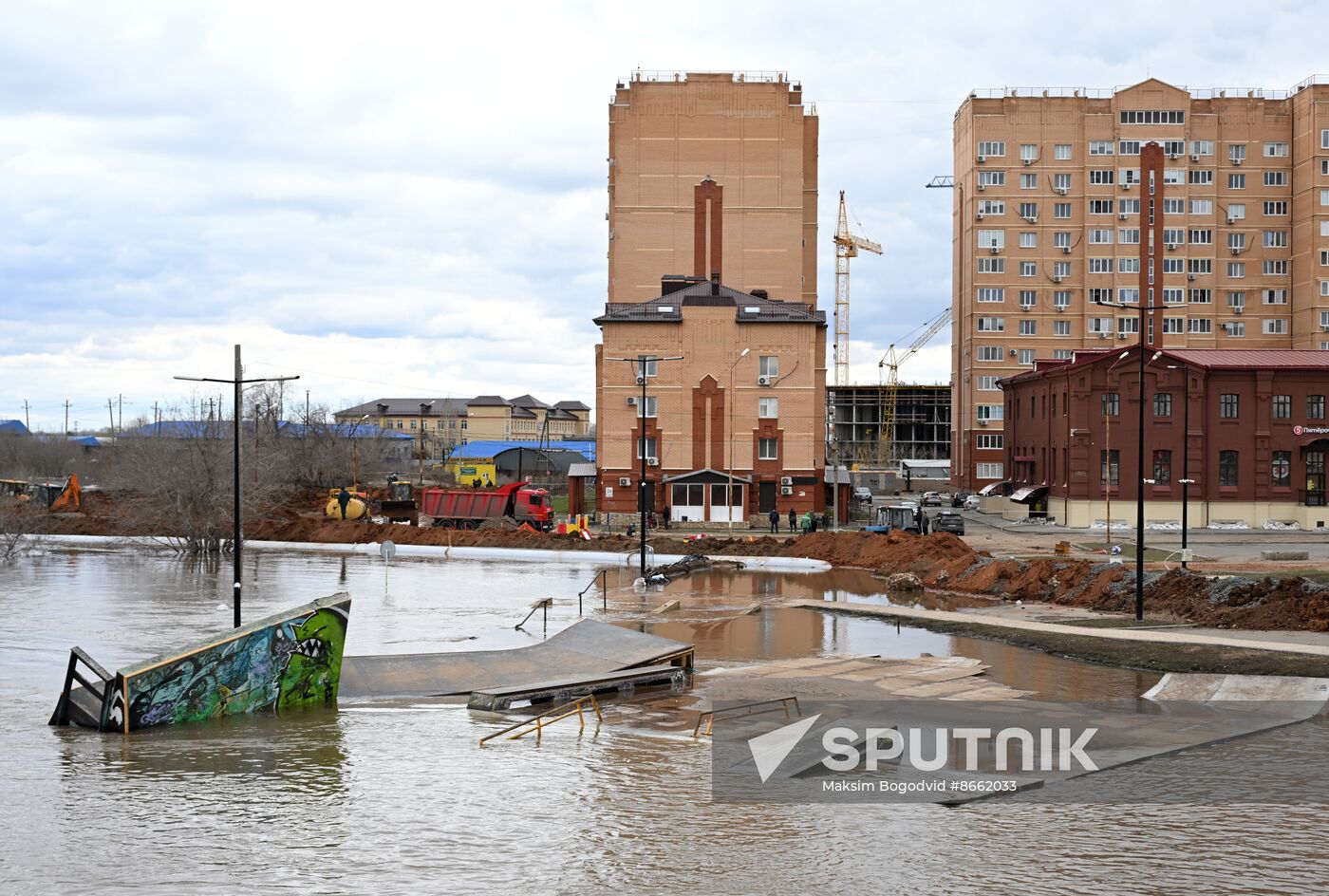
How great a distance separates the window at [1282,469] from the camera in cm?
7275

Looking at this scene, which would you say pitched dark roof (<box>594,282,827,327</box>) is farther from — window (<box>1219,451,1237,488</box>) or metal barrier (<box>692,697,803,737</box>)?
metal barrier (<box>692,697,803,737</box>)

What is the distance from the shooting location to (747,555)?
187 ft

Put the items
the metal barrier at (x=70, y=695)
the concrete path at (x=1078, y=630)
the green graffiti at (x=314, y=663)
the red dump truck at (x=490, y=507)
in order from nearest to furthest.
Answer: the metal barrier at (x=70, y=695) < the green graffiti at (x=314, y=663) < the concrete path at (x=1078, y=630) < the red dump truck at (x=490, y=507)

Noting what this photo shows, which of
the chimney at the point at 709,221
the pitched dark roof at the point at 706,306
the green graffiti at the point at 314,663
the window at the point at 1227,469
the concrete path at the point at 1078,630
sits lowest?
the concrete path at the point at 1078,630

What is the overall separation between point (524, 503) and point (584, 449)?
3472 inches

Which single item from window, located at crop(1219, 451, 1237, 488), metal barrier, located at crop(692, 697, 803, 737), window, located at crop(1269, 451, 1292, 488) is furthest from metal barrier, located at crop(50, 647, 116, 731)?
window, located at crop(1269, 451, 1292, 488)

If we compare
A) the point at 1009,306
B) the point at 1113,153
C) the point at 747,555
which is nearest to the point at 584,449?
the point at 1009,306

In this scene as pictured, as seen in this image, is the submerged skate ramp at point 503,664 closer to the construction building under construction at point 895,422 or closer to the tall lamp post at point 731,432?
the tall lamp post at point 731,432

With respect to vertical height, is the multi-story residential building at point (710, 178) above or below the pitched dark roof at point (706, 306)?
above

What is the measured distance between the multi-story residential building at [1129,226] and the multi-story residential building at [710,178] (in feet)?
99.1

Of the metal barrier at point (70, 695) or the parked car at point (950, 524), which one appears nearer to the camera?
the metal barrier at point (70, 695)

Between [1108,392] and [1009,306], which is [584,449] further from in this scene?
[1108,392]

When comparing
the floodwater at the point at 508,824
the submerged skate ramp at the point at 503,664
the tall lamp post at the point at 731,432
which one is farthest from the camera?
the tall lamp post at the point at 731,432

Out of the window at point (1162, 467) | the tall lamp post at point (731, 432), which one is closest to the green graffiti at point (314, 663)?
the tall lamp post at point (731, 432)
